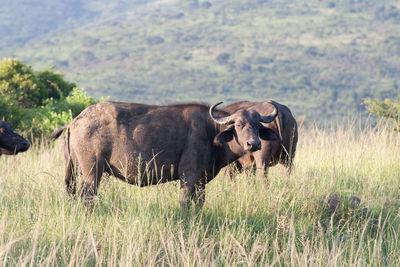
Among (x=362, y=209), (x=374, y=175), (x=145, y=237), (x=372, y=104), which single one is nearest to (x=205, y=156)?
(x=145, y=237)

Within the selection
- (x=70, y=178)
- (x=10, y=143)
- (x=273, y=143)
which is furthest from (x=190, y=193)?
(x=10, y=143)

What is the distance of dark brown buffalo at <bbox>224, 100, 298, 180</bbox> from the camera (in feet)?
26.1

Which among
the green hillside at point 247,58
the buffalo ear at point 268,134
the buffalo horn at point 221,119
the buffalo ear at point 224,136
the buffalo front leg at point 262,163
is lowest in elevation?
the green hillside at point 247,58

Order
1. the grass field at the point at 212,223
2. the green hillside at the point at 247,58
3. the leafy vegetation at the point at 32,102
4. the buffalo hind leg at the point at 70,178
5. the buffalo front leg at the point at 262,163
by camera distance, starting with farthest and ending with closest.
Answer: the green hillside at the point at 247,58 < the leafy vegetation at the point at 32,102 < the buffalo front leg at the point at 262,163 < the buffalo hind leg at the point at 70,178 < the grass field at the point at 212,223

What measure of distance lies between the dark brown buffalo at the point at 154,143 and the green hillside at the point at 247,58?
82.5 m

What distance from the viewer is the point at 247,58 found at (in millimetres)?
150125

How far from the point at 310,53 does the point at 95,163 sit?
149020mm

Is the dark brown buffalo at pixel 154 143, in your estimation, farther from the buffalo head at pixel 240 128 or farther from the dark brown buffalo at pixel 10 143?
the dark brown buffalo at pixel 10 143

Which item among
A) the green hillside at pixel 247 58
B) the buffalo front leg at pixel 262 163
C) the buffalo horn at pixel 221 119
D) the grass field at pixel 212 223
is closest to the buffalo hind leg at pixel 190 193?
the grass field at pixel 212 223

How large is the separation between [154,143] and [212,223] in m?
1.19

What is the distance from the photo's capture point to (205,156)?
6.70 metres

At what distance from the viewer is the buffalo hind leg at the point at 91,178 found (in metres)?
6.38

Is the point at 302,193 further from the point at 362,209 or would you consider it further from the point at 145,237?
the point at 145,237

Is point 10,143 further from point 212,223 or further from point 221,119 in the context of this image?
point 212,223
